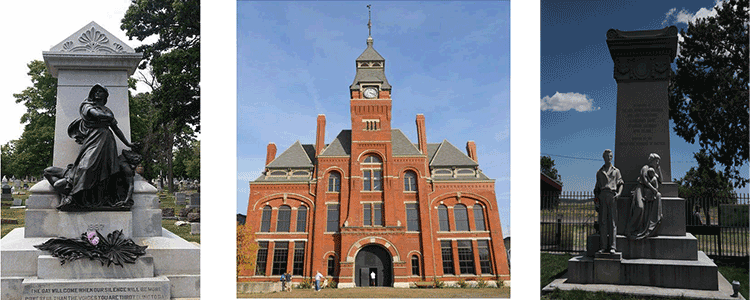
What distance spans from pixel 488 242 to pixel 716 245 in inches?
304

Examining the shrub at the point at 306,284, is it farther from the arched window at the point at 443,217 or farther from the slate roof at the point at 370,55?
the slate roof at the point at 370,55

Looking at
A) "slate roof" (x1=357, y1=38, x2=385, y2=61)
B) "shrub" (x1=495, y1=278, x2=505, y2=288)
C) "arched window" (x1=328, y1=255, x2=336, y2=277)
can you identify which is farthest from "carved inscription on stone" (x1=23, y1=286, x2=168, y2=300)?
"slate roof" (x1=357, y1=38, x2=385, y2=61)

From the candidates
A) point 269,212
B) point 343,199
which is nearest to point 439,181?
point 343,199

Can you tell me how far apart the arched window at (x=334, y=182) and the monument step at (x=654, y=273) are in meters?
Result: 11.8

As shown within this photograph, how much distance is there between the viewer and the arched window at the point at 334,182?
65.0ft

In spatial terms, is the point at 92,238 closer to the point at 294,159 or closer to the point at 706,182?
the point at 294,159

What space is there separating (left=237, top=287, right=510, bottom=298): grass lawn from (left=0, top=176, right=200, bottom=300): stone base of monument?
808 cm

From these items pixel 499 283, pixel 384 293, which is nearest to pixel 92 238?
pixel 384 293

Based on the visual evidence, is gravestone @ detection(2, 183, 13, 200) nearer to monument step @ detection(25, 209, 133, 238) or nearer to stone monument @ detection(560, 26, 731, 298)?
monument step @ detection(25, 209, 133, 238)

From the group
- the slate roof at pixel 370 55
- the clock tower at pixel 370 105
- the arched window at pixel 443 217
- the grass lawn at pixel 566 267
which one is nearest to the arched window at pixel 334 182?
the clock tower at pixel 370 105

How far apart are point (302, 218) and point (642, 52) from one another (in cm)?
1370

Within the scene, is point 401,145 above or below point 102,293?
above

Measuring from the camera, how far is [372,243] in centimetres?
1881

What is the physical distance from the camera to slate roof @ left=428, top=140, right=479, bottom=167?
20406 mm
